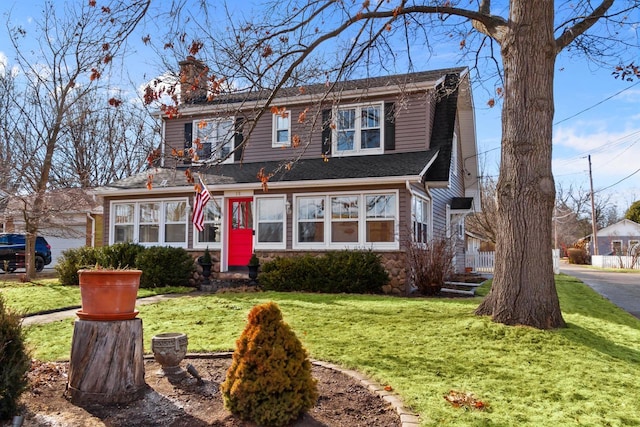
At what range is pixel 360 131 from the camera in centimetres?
1394

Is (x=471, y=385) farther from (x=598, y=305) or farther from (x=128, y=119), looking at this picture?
(x=128, y=119)

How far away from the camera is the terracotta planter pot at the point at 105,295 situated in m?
3.92

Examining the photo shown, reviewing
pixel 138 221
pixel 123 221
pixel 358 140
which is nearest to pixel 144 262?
pixel 138 221

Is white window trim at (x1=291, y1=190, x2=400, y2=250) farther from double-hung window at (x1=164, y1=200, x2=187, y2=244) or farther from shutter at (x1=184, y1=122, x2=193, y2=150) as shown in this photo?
shutter at (x1=184, y1=122, x2=193, y2=150)

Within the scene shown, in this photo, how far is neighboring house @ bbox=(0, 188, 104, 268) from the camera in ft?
56.6

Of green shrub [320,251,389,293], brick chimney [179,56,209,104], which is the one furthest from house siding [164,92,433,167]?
brick chimney [179,56,209,104]

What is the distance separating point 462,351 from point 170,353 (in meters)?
3.08

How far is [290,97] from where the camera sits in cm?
1434

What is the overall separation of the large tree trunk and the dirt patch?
3.18 m

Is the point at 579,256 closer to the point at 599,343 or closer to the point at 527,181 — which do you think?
the point at 527,181

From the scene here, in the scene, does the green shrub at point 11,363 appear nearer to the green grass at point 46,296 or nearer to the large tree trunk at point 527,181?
the large tree trunk at point 527,181

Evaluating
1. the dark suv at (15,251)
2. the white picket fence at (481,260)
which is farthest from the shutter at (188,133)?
the white picket fence at (481,260)

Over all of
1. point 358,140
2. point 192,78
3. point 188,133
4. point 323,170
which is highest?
point 188,133

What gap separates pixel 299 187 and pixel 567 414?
382 inches
